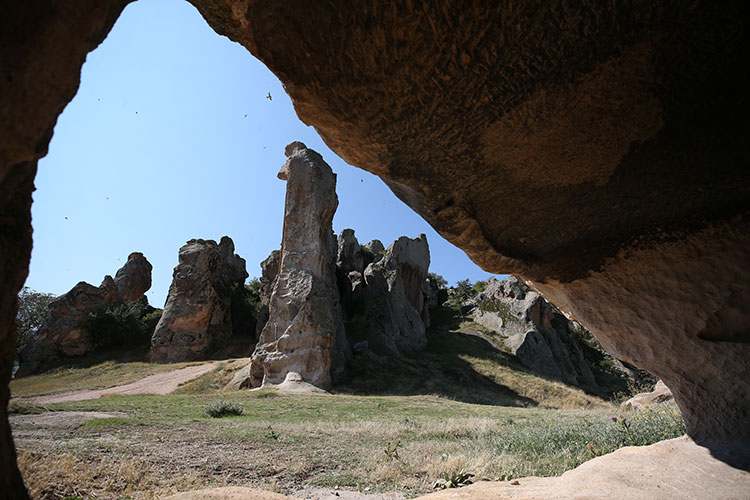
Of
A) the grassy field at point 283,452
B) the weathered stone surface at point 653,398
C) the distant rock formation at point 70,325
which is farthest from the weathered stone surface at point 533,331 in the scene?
the distant rock formation at point 70,325

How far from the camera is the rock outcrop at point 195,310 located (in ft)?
85.6

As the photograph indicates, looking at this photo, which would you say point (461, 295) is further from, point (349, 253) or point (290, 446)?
point (290, 446)

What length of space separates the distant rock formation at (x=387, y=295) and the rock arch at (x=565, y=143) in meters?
22.1

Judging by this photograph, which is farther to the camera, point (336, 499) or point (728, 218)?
point (336, 499)

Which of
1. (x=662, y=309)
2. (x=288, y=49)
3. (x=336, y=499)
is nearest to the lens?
(x=288, y=49)

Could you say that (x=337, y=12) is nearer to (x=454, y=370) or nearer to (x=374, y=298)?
(x=454, y=370)

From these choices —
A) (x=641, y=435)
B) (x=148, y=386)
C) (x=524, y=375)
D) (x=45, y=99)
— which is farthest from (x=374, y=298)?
(x=45, y=99)

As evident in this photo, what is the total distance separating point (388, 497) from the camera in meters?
4.12

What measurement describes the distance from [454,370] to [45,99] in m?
23.7

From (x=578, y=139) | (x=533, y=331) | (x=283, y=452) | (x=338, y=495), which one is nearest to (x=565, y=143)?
(x=578, y=139)

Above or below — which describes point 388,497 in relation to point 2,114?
below

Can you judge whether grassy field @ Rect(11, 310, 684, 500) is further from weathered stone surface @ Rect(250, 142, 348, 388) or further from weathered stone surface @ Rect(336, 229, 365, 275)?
weathered stone surface @ Rect(336, 229, 365, 275)

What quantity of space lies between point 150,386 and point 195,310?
9217mm

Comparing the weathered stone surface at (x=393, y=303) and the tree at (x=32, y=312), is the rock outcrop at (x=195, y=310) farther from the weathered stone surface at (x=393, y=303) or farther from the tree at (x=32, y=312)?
the tree at (x=32, y=312)
